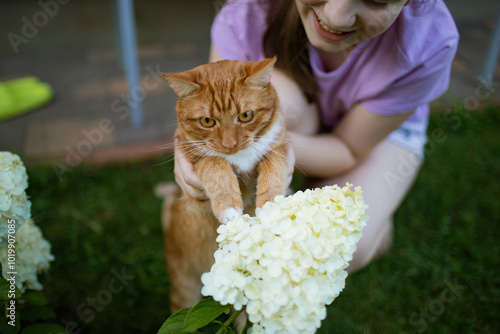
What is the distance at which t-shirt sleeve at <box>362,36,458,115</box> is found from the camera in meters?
1.89

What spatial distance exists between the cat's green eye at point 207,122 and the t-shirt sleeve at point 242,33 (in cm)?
74

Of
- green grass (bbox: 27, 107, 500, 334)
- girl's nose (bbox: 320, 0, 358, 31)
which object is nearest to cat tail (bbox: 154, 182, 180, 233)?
green grass (bbox: 27, 107, 500, 334)

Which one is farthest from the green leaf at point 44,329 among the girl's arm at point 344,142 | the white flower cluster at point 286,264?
the girl's arm at point 344,142

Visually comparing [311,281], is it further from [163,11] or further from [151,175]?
[163,11]

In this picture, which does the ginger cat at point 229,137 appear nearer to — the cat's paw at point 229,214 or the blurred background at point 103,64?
the cat's paw at point 229,214

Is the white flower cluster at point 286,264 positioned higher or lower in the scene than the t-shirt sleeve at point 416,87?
higher

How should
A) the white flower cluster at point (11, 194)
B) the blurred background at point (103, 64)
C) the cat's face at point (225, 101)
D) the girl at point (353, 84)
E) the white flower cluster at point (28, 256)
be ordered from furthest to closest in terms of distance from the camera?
the blurred background at point (103, 64) < the girl at point (353, 84) < the white flower cluster at point (28, 256) < the cat's face at point (225, 101) < the white flower cluster at point (11, 194)

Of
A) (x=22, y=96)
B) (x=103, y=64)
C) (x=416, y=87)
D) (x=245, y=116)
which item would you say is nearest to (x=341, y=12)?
(x=245, y=116)

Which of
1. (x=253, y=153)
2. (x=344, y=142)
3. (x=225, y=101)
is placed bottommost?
(x=344, y=142)

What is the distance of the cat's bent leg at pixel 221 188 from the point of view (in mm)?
1429

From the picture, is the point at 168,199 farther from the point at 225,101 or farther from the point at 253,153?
the point at 225,101

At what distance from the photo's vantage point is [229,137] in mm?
1413

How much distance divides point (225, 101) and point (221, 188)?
30 cm

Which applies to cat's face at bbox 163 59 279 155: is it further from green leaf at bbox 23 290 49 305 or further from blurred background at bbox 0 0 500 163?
blurred background at bbox 0 0 500 163
